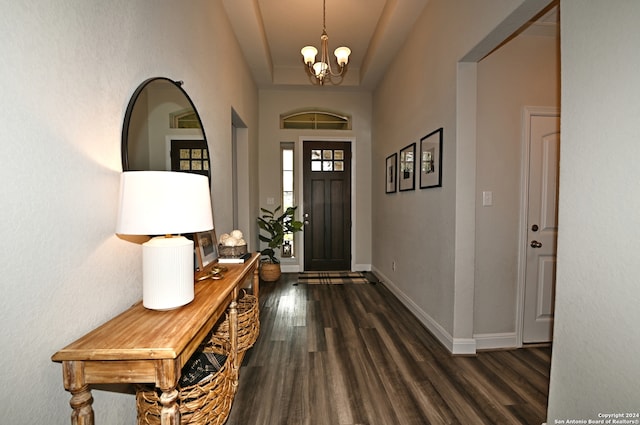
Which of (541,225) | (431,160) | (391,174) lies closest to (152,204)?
(431,160)

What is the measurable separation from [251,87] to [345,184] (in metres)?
2.14

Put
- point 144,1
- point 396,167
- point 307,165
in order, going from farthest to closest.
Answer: point 307,165
point 396,167
point 144,1

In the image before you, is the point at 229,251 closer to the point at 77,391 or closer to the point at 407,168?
the point at 77,391

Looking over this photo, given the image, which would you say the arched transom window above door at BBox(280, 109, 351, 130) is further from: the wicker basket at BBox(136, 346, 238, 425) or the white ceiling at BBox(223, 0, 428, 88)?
the wicker basket at BBox(136, 346, 238, 425)

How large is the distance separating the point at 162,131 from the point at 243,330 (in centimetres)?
149

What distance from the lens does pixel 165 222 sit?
100 cm

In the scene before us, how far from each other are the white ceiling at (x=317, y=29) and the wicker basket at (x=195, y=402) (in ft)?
10.1

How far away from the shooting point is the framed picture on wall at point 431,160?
2.50 metres

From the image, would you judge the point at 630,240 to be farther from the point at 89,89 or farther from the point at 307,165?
the point at 307,165

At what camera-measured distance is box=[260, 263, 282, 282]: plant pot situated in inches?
173

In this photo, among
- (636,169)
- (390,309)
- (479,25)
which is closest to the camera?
(636,169)

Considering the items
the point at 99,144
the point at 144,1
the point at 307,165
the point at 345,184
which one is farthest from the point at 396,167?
the point at 99,144

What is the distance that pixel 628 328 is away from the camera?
1007 mm

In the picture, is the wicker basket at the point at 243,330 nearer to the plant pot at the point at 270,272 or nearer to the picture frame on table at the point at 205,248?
the picture frame on table at the point at 205,248
